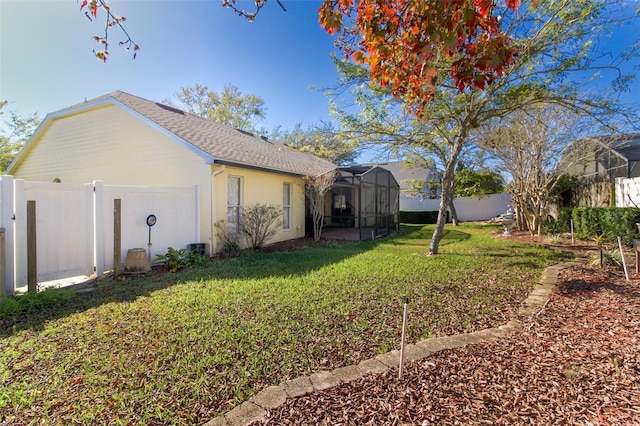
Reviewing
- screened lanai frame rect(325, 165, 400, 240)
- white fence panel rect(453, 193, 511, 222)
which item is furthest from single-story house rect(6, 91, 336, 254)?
white fence panel rect(453, 193, 511, 222)

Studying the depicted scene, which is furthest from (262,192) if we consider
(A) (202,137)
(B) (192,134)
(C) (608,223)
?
(C) (608,223)

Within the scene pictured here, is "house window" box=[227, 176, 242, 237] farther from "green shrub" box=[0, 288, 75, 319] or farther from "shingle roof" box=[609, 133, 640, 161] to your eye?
"shingle roof" box=[609, 133, 640, 161]

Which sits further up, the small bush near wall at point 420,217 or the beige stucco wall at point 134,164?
the beige stucco wall at point 134,164

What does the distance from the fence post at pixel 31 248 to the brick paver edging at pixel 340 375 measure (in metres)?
4.90

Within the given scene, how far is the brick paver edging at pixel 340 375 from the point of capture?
2.23 m

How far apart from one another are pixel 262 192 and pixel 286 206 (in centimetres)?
172

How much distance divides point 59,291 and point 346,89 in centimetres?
730

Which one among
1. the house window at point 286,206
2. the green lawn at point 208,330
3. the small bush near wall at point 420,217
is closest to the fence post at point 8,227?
the green lawn at point 208,330

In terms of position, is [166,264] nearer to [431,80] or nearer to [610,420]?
[431,80]

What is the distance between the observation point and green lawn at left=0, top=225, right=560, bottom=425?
2.44 meters

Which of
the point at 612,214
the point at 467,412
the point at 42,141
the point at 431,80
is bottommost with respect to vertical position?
the point at 467,412

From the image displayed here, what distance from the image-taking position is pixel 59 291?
16.6ft

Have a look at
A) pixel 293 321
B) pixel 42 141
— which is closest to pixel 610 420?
pixel 293 321

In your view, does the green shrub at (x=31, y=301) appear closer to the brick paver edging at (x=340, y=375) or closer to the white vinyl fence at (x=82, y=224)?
the white vinyl fence at (x=82, y=224)
